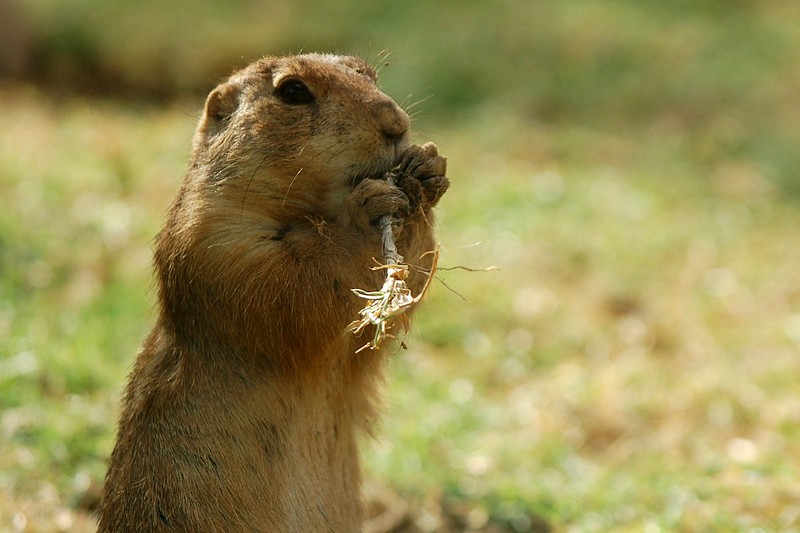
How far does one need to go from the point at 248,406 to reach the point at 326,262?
563mm

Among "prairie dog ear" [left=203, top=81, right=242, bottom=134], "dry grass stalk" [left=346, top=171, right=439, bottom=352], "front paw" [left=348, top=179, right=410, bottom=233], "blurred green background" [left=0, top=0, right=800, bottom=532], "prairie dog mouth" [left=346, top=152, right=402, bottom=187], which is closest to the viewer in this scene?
"dry grass stalk" [left=346, top=171, right=439, bottom=352]

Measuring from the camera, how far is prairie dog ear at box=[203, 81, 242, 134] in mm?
3936

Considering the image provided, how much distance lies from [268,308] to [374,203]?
0.51m

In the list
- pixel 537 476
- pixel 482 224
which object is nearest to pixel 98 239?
pixel 482 224

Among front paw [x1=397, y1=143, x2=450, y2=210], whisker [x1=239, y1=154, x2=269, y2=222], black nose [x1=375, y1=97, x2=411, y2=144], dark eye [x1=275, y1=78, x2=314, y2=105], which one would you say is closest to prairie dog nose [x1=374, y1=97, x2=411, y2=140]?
black nose [x1=375, y1=97, x2=411, y2=144]

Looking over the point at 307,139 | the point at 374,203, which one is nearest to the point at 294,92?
the point at 307,139

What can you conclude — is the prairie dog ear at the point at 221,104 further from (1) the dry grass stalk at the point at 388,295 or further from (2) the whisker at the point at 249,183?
(1) the dry grass stalk at the point at 388,295

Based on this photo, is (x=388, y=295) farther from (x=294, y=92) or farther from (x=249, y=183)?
(x=294, y=92)

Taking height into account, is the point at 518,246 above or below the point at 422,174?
below

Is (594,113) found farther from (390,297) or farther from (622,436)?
(390,297)

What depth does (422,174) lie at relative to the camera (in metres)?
3.58

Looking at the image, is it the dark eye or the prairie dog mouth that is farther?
the dark eye

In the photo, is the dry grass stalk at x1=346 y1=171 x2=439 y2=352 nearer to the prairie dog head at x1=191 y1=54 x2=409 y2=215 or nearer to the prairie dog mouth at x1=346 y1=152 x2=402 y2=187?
the prairie dog mouth at x1=346 y1=152 x2=402 y2=187

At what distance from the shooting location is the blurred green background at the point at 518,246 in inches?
215
